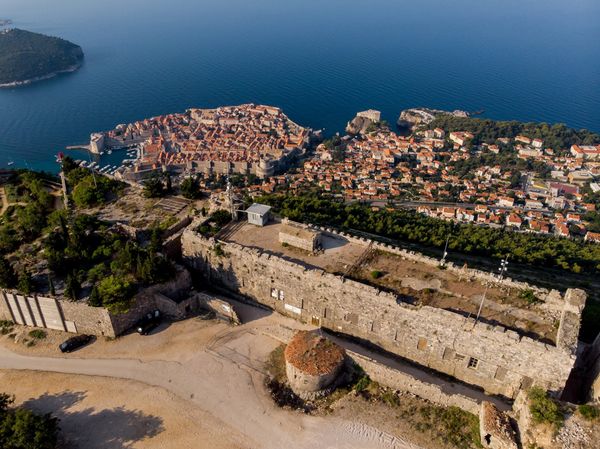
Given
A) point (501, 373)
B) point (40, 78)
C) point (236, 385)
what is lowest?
point (236, 385)

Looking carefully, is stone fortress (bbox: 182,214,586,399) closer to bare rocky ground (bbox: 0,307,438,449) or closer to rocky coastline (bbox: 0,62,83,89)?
bare rocky ground (bbox: 0,307,438,449)

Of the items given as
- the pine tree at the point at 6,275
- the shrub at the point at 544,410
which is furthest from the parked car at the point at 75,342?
the shrub at the point at 544,410

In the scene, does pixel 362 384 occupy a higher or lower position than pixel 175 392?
higher

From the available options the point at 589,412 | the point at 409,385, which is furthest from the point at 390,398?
the point at 589,412

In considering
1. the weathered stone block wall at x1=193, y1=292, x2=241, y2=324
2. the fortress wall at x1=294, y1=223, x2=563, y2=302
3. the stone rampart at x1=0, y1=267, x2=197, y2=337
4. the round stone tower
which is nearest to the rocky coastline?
the stone rampart at x1=0, y1=267, x2=197, y2=337

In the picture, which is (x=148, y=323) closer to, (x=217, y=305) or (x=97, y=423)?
(x=217, y=305)

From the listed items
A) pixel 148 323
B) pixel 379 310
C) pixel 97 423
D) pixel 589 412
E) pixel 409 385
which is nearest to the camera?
pixel 589 412
